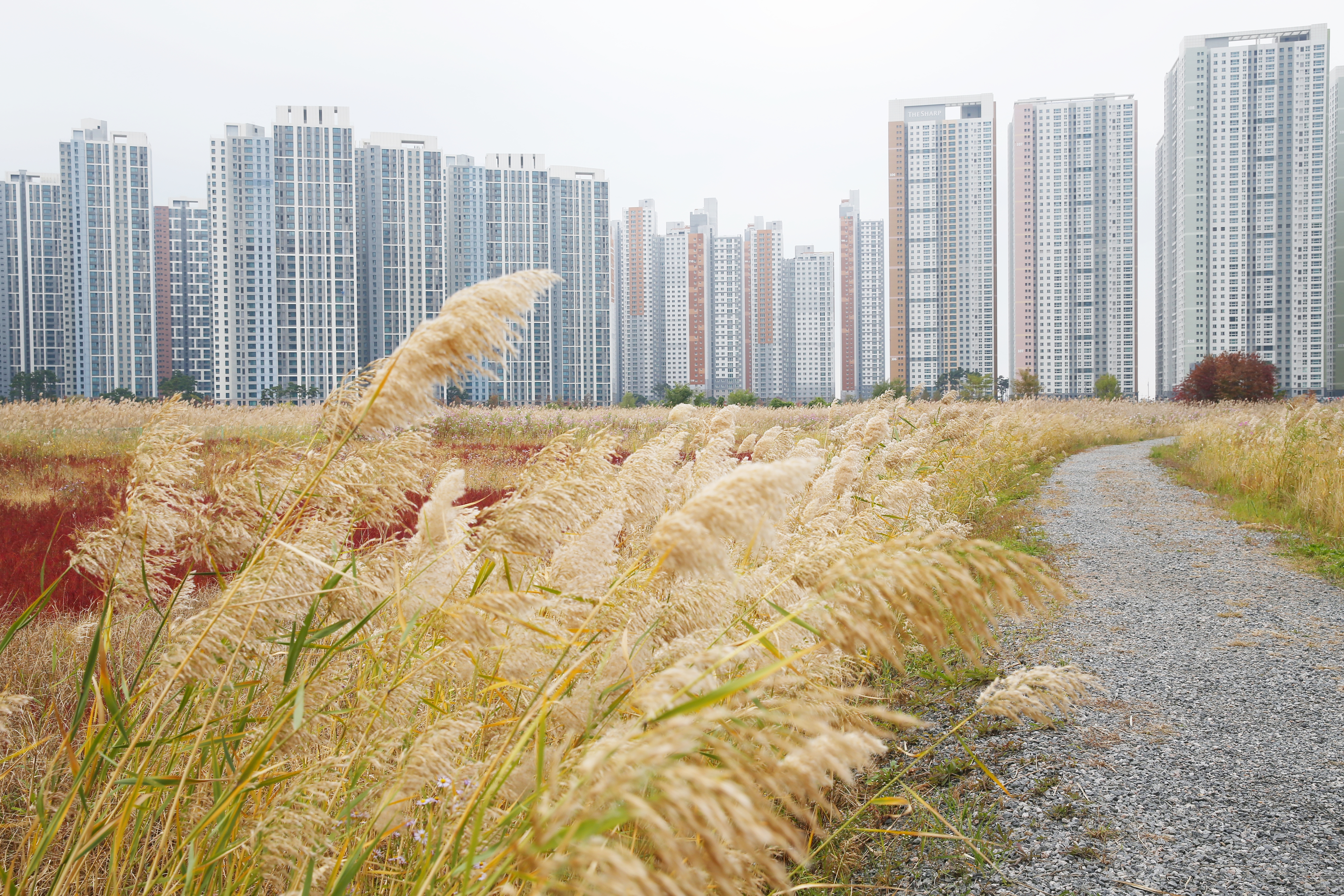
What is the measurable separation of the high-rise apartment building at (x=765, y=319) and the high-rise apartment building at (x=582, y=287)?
3213cm

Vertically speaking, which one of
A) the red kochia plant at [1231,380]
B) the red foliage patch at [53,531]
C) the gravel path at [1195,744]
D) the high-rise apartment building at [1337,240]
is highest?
the high-rise apartment building at [1337,240]

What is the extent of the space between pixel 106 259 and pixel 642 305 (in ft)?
204

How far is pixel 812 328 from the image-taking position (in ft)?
345

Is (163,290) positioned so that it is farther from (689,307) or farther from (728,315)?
(728,315)

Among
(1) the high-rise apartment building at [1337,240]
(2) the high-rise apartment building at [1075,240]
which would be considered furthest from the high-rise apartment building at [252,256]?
(1) the high-rise apartment building at [1337,240]

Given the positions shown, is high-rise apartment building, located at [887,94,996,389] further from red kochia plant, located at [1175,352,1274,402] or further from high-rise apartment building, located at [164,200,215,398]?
high-rise apartment building, located at [164,200,215,398]

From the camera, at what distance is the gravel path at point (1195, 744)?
192cm

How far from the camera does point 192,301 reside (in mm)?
82125

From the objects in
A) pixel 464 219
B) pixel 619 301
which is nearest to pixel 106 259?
pixel 464 219

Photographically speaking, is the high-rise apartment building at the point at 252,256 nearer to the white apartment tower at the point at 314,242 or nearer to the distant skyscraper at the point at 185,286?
the white apartment tower at the point at 314,242

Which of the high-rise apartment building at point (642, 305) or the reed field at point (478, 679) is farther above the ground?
the high-rise apartment building at point (642, 305)

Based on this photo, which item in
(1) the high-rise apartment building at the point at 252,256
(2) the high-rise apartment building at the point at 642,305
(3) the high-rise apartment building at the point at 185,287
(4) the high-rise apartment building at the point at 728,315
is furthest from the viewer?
(2) the high-rise apartment building at the point at 642,305

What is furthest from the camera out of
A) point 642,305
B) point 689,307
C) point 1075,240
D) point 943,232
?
point 642,305

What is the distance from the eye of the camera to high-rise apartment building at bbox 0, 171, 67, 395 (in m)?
70.9
